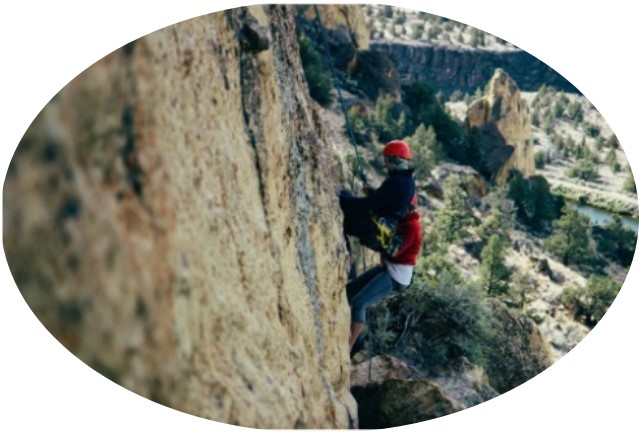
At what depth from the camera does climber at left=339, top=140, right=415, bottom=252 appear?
572 cm

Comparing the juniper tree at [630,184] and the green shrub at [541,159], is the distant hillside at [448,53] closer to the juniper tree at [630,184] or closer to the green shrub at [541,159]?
the green shrub at [541,159]

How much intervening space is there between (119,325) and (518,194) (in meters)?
4.60

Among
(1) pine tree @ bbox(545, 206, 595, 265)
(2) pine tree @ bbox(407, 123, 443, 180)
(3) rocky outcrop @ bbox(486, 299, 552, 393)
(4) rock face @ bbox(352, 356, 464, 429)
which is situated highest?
(2) pine tree @ bbox(407, 123, 443, 180)

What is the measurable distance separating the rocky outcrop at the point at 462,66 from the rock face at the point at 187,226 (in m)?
1.93

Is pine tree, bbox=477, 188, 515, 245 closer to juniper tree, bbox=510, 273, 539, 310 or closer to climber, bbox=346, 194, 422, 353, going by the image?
juniper tree, bbox=510, 273, 539, 310

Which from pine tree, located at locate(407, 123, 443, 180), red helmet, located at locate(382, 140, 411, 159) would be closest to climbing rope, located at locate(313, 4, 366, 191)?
red helmet, located at locate(382, 140, 411, 159)

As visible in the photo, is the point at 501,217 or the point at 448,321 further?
the point at 501,217

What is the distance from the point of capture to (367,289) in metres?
6.16

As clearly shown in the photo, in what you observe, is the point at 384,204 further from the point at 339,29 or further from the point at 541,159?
the point at 541,159

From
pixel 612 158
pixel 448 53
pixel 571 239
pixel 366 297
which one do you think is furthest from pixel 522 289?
pixel 448 53

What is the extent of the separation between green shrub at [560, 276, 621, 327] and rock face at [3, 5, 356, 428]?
232 centimetres

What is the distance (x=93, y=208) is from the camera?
368 cm

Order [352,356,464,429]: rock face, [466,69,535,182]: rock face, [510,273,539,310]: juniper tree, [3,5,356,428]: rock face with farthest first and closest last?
[466,69,535,182]: rock face, [510,273,539,310]: juniper tree, [352,356,464,429]: rock face, [3,5,356,428]: rock face

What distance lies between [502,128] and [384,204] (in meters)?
2.47
